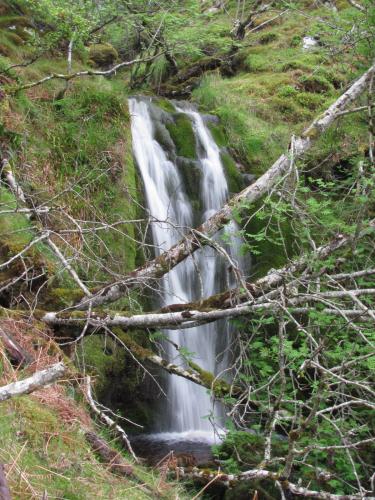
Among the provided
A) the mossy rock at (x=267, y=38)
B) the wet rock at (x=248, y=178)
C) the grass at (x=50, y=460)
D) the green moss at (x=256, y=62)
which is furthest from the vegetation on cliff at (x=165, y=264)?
the mossy rock at (x=267, y=38)

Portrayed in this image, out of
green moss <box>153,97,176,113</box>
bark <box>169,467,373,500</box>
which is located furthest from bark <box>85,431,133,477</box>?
green moss <box>153,97,176,113</box>

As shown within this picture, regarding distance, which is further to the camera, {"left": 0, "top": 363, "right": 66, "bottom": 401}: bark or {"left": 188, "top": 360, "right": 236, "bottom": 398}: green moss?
{"left": 188, "top": 360, "right": 236, "bottom": 398}: green moss

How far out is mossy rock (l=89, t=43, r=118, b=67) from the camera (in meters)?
12.7

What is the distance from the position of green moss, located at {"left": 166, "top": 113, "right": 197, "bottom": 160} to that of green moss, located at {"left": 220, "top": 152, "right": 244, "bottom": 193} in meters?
0.67

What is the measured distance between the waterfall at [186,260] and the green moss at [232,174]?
0.37 feet

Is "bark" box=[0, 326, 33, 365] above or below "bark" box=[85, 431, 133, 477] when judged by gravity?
above

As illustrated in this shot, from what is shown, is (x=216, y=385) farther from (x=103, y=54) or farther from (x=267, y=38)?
(x=267, y=38)

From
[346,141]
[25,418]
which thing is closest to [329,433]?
[25,418]

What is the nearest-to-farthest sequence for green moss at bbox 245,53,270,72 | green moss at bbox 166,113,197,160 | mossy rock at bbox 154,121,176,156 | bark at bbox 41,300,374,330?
bark at bbox 41,300,374,330 < mossy rock at bbox 154,121,176,156 < green moss at bbox 166,113,197,160 < green moss at bbox 245,53,270,72

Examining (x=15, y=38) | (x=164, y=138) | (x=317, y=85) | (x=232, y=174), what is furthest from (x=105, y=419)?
(x=317, y=85)

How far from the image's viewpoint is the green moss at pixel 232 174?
956cm

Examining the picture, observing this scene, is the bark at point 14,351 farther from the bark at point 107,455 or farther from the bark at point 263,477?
the bark at point 263,477

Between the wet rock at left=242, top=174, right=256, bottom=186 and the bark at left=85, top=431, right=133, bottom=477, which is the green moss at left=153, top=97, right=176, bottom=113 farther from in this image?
the bark at left=85, top=431, right=133, bottom=477

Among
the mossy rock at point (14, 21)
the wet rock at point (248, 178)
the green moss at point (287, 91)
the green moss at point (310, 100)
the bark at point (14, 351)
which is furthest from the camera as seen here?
the green moss at point (287, 91)
